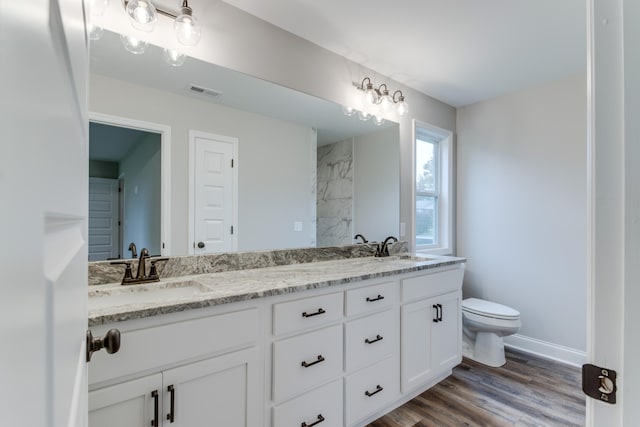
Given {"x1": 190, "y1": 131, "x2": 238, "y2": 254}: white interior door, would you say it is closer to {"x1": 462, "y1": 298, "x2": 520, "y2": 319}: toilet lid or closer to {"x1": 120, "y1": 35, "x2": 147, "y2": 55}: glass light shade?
{"x1": 120, "y1": 35, "x2": 147, "y2": 55}: glass light shade

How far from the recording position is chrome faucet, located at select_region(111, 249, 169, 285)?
1.36 meters

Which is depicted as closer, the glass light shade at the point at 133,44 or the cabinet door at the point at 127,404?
the cabinet door at the point at 127,404

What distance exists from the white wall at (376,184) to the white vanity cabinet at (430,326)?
2.06 ft

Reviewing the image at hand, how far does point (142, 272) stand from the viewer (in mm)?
1398

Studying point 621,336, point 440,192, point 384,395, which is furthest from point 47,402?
point 440,192

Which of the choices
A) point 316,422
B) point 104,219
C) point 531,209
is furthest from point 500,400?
Answer: point 104,219

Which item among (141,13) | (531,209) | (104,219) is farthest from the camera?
(531,209)

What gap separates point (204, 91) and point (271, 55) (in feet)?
1.69

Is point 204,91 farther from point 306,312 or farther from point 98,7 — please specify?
point 306,312

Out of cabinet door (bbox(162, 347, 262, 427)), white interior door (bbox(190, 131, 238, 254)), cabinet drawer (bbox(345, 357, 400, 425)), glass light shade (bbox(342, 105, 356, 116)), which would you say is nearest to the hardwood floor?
cabinet drawer (bbox(345, 357, 400, 425))

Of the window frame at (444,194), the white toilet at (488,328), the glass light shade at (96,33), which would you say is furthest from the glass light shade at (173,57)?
the white toilet at (488,328)

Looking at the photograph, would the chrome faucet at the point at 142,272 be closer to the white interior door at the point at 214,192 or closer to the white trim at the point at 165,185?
the white trim at the point at 165,185

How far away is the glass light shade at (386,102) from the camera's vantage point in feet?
8.05

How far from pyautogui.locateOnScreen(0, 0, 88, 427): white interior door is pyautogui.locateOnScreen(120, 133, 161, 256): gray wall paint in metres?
1.09
